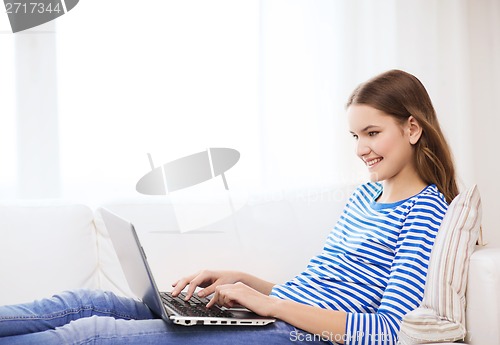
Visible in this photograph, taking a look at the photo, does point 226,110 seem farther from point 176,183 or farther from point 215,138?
point 176,183

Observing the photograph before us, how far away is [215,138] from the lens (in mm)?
2549

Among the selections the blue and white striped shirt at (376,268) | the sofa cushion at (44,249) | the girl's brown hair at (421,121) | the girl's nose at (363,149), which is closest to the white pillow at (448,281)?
the blue and white striped shirt at (376,268)

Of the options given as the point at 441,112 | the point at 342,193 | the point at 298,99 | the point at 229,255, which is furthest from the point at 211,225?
the point at 441,112

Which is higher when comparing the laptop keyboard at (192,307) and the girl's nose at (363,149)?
the girl's nose at (363,149)

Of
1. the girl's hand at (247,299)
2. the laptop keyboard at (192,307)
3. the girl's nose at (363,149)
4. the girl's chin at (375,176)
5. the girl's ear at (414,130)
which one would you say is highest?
the girl's ear at (414,130)

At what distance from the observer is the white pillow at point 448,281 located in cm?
122

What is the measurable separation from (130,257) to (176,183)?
1058 millimetres

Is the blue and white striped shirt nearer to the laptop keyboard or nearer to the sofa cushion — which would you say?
the laptop keyboard

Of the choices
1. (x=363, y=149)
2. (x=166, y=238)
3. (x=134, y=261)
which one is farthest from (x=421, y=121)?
(x=166, y=238)

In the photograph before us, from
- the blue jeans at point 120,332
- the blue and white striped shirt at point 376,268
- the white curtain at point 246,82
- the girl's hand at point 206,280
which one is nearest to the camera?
the blue jeans at point 120,332

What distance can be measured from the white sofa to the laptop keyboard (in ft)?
1.38

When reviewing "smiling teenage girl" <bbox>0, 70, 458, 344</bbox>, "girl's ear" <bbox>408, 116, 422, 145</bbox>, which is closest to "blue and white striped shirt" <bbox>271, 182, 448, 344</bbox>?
"smiling teenage girl" <bbox>0, 70, 458, 344</bbox>

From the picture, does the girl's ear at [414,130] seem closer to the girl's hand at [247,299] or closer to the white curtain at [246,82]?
the girl's hand at [247,299]

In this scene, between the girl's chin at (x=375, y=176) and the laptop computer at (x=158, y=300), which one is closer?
the laptop computer at (x=158, y=300)
